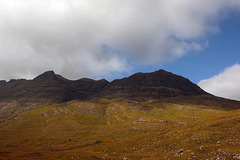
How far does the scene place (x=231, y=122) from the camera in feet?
178

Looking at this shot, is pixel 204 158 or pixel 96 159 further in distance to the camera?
pixel 96 159

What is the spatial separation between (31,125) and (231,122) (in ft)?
672

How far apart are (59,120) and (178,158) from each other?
624 ft

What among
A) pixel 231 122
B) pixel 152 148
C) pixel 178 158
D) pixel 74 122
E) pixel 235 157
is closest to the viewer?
pixel 235 157

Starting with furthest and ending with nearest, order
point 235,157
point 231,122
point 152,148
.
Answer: point 231,122 → point 152,148 → point 235,157

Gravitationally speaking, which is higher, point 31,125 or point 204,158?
point 204,158

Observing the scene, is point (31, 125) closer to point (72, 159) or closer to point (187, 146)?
point (72, 159)

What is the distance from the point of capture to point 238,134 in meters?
40.3

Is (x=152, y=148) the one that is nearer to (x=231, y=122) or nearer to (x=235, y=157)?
(x=235, y=157)

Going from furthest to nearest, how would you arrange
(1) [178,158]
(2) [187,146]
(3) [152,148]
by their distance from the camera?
1. (3) [152,148]
2. (2) [187,146]
3. (1) [178,158]

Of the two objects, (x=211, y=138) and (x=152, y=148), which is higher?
(x=211, y=138)

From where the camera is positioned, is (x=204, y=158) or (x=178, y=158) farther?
(x=178, y=158)

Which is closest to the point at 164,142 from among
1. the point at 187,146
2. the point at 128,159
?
the point at 187,146

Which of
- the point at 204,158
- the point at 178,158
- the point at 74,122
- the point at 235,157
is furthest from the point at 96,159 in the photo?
the point at 74,122
